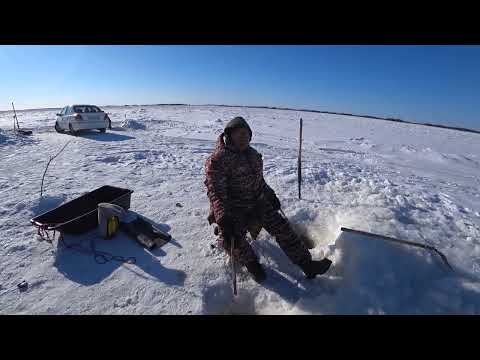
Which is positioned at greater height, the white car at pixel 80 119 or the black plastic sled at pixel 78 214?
the white car at pixel 80 119

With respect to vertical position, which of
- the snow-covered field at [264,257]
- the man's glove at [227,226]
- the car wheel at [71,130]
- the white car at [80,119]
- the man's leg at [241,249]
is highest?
the white car at [80,119]

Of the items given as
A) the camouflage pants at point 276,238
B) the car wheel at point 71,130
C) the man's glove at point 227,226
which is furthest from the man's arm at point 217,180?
the car wheel at point 71,130

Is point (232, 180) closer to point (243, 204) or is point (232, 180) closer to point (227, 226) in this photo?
point (243, 204)

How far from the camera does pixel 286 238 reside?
2959 mm

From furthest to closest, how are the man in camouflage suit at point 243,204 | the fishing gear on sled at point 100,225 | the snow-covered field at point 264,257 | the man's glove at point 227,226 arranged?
1. the fishing gear on sled at point 100,225
2. the man in camouflage suit at point 243,204
3. the man's glove at point 227,226
4. the snow-covered field at point 264,257

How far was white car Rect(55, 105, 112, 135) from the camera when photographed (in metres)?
12.7

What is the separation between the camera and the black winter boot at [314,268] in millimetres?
2840

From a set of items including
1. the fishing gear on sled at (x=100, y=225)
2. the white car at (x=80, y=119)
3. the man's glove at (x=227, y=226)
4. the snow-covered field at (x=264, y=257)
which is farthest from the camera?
the white car at (x=80, y=119)

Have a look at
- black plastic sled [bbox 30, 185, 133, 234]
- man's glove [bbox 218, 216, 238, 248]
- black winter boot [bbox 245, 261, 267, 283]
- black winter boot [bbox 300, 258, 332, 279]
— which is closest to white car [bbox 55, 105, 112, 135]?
black plastic sled [bbox 30, 185, 133, 234]

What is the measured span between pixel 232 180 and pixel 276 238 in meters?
0.85

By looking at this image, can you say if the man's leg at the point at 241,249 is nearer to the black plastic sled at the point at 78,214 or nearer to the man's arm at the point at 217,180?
the man's arm at the point at 217,180
